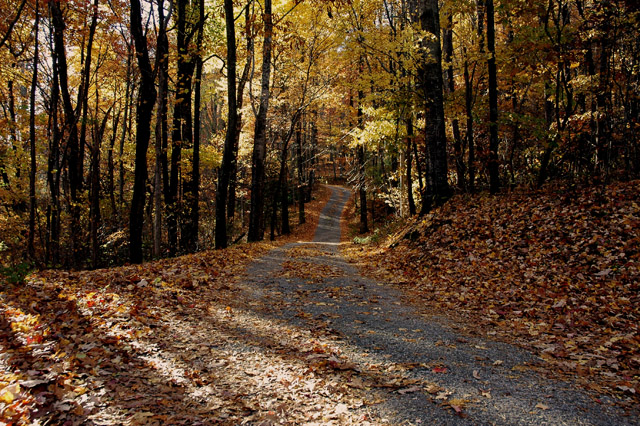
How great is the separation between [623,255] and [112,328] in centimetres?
805

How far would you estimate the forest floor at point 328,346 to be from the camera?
2.94 m

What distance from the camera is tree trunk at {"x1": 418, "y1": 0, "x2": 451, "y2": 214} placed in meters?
10.8

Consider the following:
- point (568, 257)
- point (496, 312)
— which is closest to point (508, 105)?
point (568, 257)

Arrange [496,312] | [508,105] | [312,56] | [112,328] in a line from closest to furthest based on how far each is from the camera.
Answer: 1. [112,328]
2. [496,312]
3. [312,56]
4. [508,105]

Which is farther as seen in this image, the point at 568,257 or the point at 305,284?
the point at 305,284

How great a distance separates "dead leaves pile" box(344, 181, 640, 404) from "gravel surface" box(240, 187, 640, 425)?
49 cm

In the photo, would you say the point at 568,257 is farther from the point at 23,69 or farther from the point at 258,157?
the point at 23,69

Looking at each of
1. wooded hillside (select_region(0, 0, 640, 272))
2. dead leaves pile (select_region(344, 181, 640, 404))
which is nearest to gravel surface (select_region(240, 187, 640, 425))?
dead leaves pile (select_region(344, 181, 640, 404))

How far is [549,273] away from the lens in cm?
648

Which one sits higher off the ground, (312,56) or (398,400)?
(312,56)

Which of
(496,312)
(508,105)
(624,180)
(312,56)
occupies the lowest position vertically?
(496,312)

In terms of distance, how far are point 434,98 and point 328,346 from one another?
9273 millimetres

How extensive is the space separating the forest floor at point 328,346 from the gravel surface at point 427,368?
18 mm

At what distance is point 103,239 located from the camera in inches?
524
